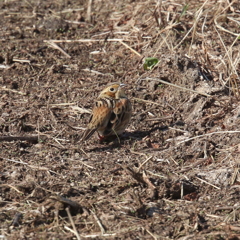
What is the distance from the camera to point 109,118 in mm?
7277

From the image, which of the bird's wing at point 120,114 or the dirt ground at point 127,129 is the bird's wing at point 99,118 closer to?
the bird's wing at point 120,114

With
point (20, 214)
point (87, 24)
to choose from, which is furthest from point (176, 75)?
point (20, 214)

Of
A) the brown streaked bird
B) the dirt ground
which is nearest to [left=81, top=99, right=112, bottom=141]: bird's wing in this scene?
the brown streaked bird

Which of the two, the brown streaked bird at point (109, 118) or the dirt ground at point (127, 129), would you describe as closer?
the dirt ground at point (127, 129)

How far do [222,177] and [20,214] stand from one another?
2.30 metres

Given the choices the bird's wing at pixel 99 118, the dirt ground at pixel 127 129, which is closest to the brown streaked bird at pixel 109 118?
the bird's wing at pixel 99 118

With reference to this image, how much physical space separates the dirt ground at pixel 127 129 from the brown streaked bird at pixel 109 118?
201 millimetres

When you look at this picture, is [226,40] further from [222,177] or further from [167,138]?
[222,177]

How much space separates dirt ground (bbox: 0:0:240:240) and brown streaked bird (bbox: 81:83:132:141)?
0.20 metres

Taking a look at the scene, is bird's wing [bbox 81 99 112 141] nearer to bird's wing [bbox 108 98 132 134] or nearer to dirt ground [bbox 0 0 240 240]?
bird's wing [bbox 108 98 132 134]

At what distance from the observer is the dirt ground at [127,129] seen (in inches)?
216

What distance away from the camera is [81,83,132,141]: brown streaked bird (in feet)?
23.4

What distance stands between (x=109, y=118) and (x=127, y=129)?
0.53m

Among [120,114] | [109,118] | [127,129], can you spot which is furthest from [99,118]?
[127,129]
